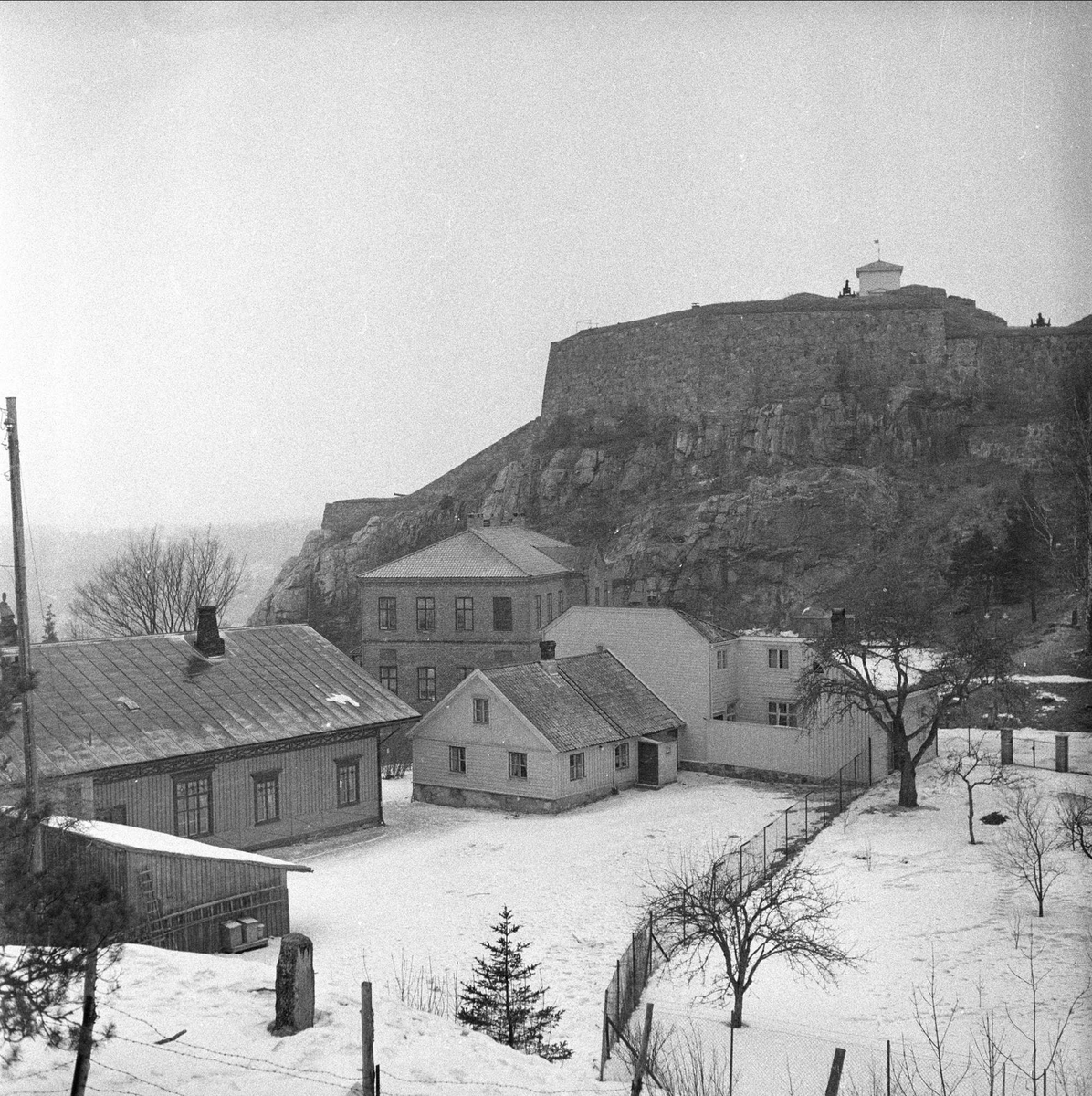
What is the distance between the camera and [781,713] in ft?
110

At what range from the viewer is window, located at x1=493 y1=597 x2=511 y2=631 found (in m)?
44.3

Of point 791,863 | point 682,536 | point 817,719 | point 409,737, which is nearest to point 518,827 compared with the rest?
point 409,737

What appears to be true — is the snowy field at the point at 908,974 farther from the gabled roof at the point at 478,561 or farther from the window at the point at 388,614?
the window at the point at 388,614

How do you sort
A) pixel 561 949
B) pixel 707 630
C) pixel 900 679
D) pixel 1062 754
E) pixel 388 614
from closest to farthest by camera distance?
pixel 561 949 < pixel 900 679 < pixel 1062 754 < pixel 707 630 < pixel 388 614

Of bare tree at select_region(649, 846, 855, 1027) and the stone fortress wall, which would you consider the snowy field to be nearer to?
bare tree at select_region(649, 846, 855, 1027)

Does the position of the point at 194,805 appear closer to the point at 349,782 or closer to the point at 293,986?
the point at 349,782

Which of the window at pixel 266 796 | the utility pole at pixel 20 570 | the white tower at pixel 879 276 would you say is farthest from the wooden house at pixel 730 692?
the white tower at pixel 879 276

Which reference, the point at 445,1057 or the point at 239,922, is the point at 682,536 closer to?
the point at 239,922

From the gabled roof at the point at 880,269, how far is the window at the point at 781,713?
41.9m

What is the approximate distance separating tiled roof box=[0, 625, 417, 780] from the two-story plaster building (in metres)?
15.5

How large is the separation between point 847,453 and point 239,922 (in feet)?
161

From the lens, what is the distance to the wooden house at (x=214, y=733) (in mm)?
21797

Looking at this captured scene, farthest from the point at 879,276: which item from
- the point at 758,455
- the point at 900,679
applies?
the point at 900,679

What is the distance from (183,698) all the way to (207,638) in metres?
2.55
